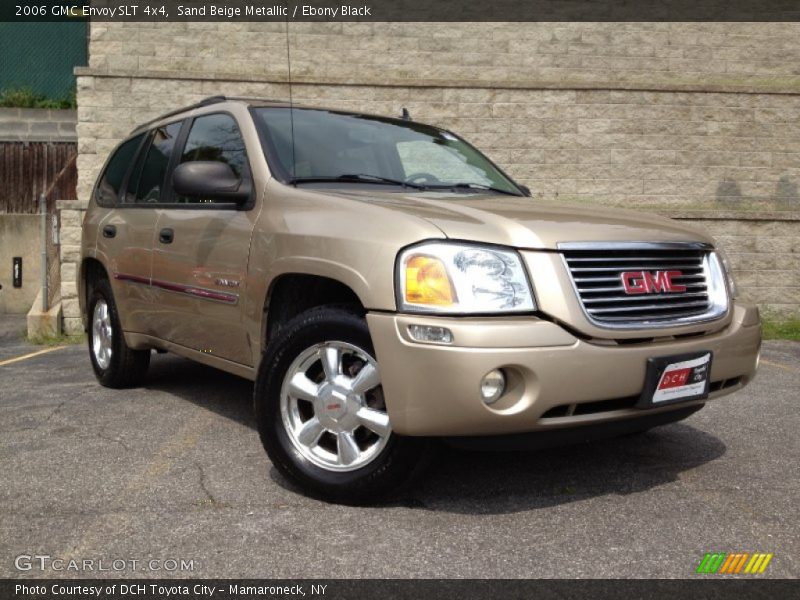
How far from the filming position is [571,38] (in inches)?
496

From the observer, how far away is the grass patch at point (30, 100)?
19000mm

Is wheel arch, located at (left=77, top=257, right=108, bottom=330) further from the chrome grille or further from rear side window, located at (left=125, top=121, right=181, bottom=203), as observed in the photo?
the chrome grille

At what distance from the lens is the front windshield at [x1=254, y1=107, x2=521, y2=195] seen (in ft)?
13.7

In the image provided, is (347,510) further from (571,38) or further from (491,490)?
(571,38)

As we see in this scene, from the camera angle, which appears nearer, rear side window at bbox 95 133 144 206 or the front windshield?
the front windshield

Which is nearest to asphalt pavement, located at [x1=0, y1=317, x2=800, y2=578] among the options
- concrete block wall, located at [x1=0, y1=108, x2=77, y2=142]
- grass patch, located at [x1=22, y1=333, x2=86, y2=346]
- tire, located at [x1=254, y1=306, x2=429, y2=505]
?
tire, located at [x1=254, y1=306, x2=429, y2=505]

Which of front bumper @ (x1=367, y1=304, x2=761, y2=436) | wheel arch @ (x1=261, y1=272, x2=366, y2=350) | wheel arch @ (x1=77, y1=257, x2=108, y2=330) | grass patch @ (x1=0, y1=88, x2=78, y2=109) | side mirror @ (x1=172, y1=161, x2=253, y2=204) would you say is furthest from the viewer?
grass patch @ (x1=0, y1=88, x2=78, y2=109)

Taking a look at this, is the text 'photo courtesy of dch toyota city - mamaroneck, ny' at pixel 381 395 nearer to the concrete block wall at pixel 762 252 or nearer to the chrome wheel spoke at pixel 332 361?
the chrome wheel spoke at pixel 332 361

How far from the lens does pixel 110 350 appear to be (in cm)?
579

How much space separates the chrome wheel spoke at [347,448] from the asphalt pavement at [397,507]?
0.67ft

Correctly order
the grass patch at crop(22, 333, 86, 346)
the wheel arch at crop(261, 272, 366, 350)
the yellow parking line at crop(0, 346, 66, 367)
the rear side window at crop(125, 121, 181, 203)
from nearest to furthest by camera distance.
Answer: the wheel arch at crop(261, 272, 366, 350) → the rear side window at crop(125, 121, 181, 203) → the yellow parking line at crop(0, 346, 66, 367) → the grass patch at crop(22, 333, 86, 346)

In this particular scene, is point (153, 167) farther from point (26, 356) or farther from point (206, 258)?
point (26, 356)

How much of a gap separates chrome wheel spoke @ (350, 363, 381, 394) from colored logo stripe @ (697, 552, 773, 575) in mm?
1338

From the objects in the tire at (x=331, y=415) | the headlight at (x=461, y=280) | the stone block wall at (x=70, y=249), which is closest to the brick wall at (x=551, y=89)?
the stone block wall at (x=70, y=249)
